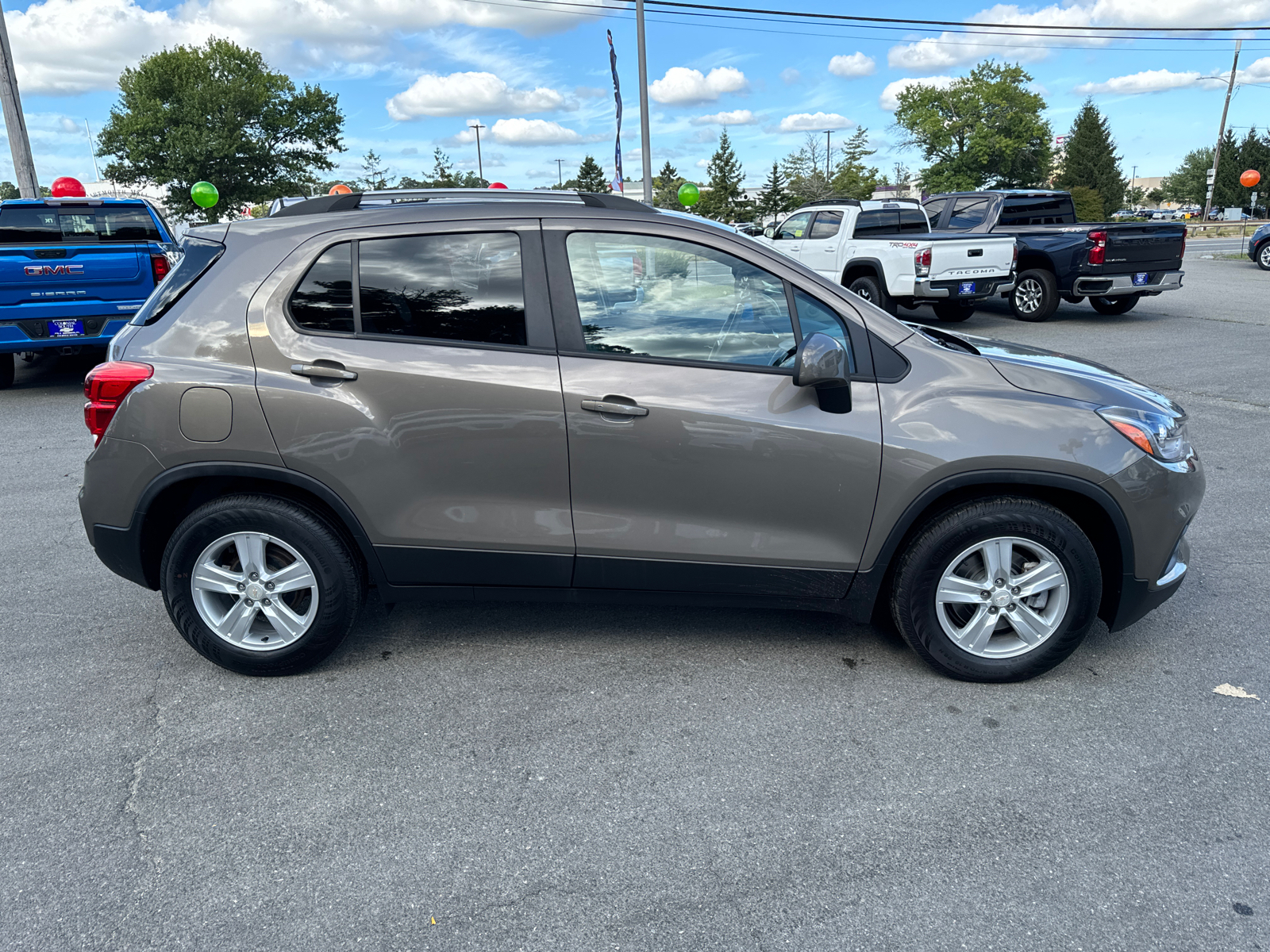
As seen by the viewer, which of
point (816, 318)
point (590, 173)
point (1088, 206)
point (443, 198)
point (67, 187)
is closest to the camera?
point (816, 318)

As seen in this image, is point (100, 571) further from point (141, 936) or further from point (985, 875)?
point (985, 875)

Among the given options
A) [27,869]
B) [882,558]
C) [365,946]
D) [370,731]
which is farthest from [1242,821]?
[27,869]

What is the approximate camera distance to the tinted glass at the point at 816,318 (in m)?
3.36

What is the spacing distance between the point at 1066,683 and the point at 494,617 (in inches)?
95.3

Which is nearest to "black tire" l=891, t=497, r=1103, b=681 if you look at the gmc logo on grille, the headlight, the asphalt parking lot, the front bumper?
the asphalt parking lot

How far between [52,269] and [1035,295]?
13.3m

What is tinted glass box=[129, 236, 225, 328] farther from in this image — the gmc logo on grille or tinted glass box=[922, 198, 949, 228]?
tinted glass box=[922, 198, 949, 228]

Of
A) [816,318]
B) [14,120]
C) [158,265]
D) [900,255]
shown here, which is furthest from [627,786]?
[14,120]

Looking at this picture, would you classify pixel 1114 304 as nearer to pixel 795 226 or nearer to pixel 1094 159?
pixel 795 226

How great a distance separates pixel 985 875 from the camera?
2486mm

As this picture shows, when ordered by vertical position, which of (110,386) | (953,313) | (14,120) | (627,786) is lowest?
(627,786)

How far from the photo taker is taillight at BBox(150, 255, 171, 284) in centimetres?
948

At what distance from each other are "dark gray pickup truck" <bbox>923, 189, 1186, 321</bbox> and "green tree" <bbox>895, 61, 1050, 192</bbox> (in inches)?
2395

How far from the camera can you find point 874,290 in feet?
45.0
